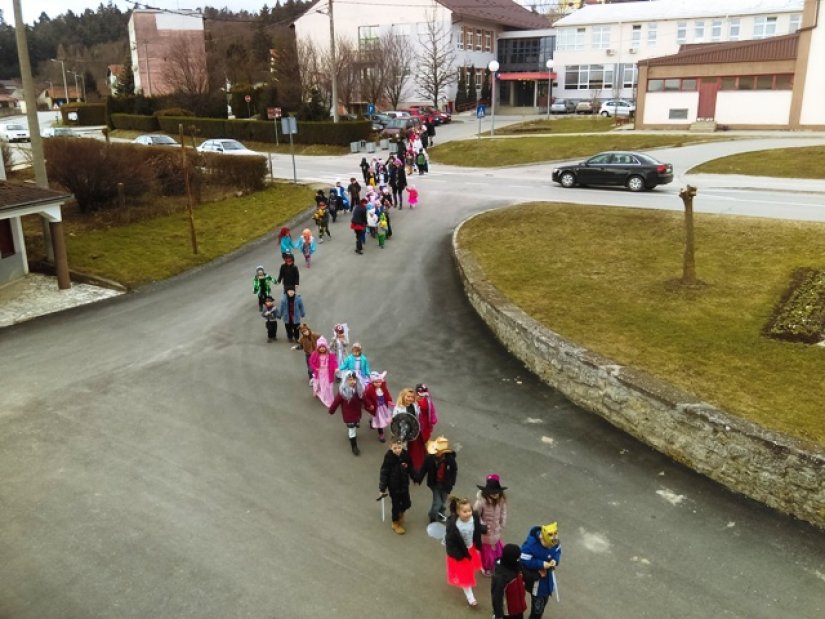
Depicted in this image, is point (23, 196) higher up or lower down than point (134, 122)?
lower down

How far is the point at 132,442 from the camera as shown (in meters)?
9.62

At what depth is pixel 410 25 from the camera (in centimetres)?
6341

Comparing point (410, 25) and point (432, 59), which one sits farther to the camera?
point (410, 25)

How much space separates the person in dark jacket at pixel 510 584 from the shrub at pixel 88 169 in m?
23.6

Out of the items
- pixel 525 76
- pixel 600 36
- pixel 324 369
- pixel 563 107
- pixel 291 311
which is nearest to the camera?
pixel 324 369

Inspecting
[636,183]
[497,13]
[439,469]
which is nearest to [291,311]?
[439,469]

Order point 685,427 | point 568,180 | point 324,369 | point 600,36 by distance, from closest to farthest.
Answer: point 685,427 → point 324,369 → point 568,180 → point 600,36

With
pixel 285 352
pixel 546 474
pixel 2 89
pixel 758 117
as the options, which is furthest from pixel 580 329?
pixel 2 89

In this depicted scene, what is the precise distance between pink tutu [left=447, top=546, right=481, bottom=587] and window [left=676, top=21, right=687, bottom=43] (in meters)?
63.2

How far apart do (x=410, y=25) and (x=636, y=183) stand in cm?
4466

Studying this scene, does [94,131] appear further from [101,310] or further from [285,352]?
[285,352]

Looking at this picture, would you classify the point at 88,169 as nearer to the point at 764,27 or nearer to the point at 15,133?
the point at 15,133

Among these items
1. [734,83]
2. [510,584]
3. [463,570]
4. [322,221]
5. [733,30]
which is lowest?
[463,570]

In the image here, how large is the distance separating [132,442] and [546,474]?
566 cm
